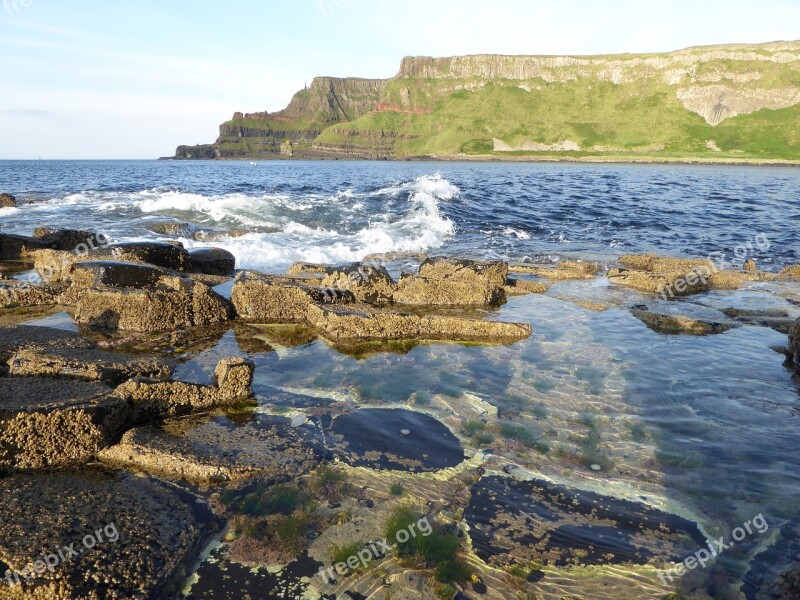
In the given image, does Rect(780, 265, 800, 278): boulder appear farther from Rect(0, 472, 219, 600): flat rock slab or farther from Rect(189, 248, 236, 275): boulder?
Rect(0, 472, 219, 600): flat rock slab

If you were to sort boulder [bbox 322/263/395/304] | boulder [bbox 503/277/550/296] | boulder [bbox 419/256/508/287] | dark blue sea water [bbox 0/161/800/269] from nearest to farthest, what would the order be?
1. boulder [bbox 322/263/395/304]
2. boulder [bbox 419/256/508/287]
3. boulder [bbox 503/277/550/296]
4. dark blue sea water [bbox 0/161/800/269]

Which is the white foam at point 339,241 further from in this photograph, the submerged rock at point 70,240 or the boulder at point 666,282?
the boulder at point 666,282

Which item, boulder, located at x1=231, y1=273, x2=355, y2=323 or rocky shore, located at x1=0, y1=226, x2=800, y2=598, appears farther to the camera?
boulder, located at x1=231, y1=273, x2=355, y2=323

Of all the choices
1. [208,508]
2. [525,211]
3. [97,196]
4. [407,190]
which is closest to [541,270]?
[208,508]

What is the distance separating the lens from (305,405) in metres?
5.91

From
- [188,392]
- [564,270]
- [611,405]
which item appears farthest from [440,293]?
[188,392]

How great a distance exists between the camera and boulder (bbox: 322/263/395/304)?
33.4ft

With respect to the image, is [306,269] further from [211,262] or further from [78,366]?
[78,366]

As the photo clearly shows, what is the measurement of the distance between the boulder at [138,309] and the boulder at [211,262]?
3.95 meters

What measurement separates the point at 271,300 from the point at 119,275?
8.70ft

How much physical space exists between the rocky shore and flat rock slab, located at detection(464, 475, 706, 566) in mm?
16

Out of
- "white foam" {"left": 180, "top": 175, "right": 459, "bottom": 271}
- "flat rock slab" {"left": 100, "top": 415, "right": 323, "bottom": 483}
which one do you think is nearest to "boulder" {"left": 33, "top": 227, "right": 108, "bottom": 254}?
"white foam" {"left": 180, "top": 175, "right": 459, "bottom": 271}

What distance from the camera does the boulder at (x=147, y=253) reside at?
1050 cm

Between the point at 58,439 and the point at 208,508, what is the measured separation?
157cm
